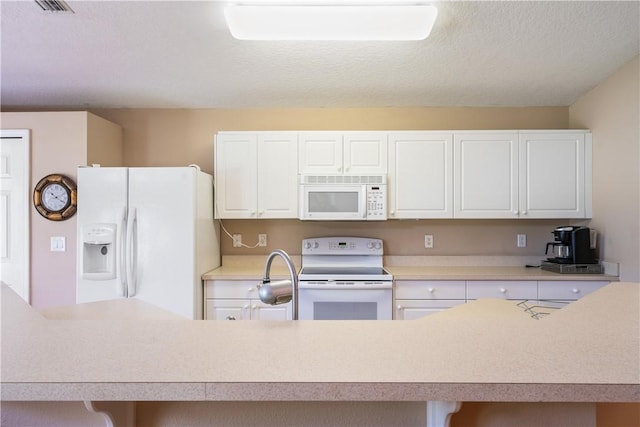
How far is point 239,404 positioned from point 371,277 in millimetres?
1946

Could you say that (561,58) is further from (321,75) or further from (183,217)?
(183,217)

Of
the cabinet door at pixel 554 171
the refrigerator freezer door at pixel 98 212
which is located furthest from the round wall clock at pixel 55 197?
the cabinet door at pixel 554 171

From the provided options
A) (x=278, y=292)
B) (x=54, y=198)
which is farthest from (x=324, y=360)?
(x=54, y=198)

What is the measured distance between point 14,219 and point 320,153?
104 inches

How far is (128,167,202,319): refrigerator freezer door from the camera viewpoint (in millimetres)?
2572

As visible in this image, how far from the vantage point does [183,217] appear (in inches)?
101

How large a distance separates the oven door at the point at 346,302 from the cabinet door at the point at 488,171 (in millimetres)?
1087

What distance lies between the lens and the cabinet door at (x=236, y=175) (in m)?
2.99

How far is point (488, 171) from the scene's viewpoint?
296 cm

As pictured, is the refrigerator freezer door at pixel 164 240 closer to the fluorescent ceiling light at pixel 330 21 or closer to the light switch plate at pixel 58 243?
the light switch plate at pixel 58 243

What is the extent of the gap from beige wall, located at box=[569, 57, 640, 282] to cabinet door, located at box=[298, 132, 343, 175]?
210 cm

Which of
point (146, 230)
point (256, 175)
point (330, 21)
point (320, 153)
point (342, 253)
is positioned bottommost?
point (342, 253)

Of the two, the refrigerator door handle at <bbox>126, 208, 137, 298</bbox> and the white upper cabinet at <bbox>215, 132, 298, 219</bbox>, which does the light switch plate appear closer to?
the refrigerator door handle at <bbox>126, 208, 137, 298</bbox>

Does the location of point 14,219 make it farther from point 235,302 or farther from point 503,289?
point 503,289
